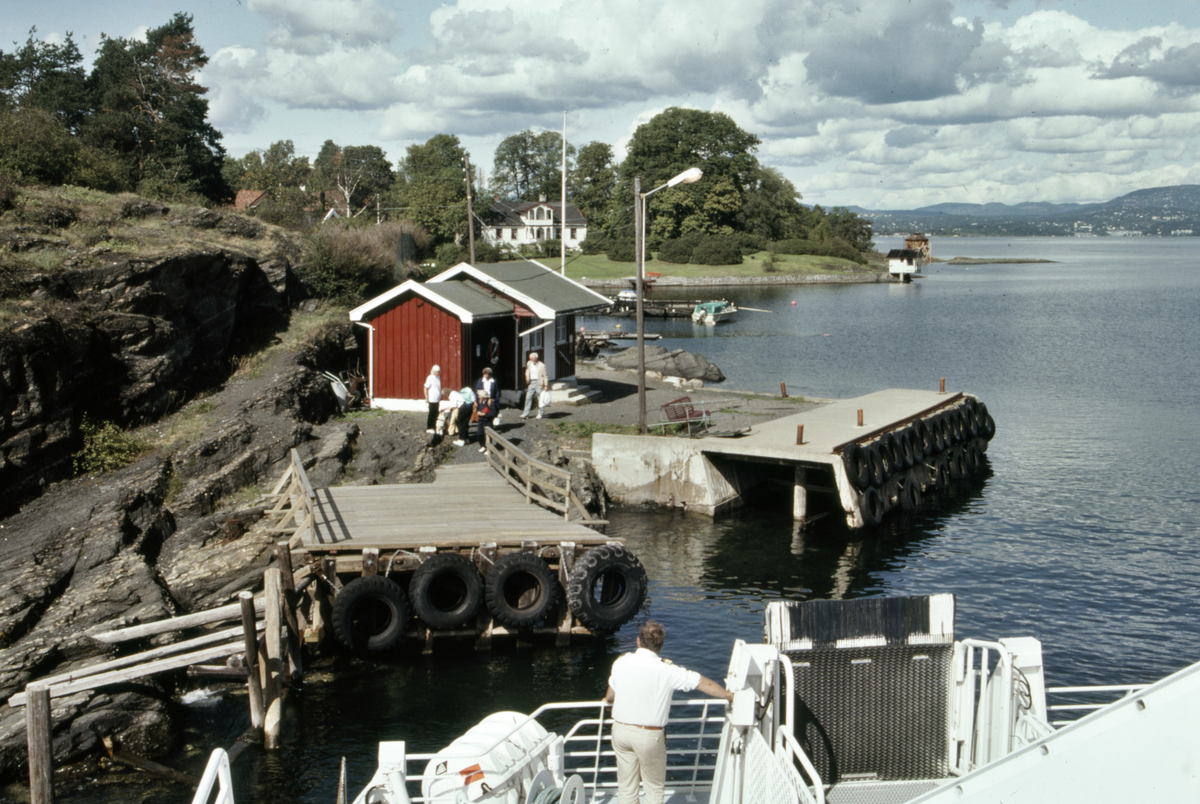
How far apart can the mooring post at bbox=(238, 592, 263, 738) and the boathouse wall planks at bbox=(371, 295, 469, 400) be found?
16.7 metres

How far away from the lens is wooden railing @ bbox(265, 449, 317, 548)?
17.8 metres

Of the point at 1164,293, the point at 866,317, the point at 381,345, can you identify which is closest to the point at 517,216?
the point at 866,317

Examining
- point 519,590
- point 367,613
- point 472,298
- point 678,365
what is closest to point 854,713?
point 519,590

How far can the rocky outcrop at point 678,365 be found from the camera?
1944 inches

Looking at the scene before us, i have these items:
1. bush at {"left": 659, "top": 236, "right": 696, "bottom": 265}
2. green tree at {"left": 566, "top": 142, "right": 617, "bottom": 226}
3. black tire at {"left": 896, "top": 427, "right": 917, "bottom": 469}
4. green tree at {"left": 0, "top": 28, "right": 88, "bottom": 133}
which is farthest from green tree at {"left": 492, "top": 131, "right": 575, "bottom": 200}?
black tire at {"left": 896, "top": 427, "right": 917, "bottom": 469}

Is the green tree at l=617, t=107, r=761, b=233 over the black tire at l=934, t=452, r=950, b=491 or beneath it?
over

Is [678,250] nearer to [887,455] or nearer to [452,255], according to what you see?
[452,255]

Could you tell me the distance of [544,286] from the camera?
117 feet

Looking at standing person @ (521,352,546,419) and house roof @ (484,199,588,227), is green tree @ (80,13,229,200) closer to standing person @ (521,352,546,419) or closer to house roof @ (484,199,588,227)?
standing person @ (521,352,546,419)

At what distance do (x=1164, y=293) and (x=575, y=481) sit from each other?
113522mm

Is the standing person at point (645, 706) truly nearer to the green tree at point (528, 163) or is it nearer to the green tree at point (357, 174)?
the green tree at point (357, 174)

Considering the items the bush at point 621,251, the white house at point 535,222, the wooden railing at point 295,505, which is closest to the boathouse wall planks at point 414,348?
the wooden railing at point 295,505

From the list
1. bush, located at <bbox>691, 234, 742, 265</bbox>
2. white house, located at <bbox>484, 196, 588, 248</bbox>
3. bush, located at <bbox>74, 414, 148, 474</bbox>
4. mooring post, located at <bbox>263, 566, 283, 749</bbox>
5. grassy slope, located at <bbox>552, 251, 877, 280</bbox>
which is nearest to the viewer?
mooring post, located at <bbox>263, 566, 283, 749</bbox>

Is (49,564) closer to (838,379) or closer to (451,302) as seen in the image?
(451,302)
